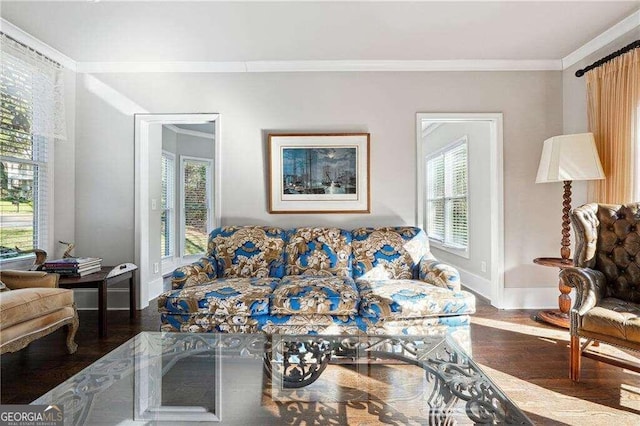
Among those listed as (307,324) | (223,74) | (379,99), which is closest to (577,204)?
(379,99)

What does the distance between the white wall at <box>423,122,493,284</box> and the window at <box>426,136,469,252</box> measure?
0.14 meters

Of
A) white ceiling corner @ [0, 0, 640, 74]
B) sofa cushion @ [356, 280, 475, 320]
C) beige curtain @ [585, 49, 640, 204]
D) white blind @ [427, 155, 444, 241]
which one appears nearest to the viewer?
Answer: sofa cushion @ [356, 280, 475, 320]

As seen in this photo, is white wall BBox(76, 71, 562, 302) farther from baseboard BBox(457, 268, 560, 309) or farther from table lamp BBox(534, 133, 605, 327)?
table lamp BBox(534, 133, 605, 327)

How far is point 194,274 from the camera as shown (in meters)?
2.67

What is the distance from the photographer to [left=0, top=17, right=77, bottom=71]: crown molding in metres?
2.80

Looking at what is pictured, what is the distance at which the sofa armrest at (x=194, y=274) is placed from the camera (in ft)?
8.39

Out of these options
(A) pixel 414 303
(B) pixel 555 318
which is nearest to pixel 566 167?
(B) pixel 555 318

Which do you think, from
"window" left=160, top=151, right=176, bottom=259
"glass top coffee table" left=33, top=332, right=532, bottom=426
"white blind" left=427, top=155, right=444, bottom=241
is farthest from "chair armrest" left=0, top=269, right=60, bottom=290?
"white blind" left=427, top=155, right=444, bottom=241

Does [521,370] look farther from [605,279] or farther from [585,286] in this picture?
[605,279]

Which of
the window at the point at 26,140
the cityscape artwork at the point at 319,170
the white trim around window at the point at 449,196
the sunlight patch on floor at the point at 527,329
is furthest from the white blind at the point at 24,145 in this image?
the white trim around window at the point at 449,196

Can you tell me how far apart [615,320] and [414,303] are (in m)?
1.10

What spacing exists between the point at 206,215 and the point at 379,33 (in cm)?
444

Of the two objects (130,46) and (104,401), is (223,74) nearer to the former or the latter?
(130,46)

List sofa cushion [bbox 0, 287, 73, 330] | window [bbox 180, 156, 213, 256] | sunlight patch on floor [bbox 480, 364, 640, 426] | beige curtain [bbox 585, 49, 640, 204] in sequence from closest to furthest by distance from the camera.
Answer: sunlight patch on floor [bbox 480, 364, 640, 426] → sofa cushion [bbox 0, 287, 73, 330] → beige curtain [bbox 585, 49, 640, 204] → window [bbox 180, 156, 213, 256]
